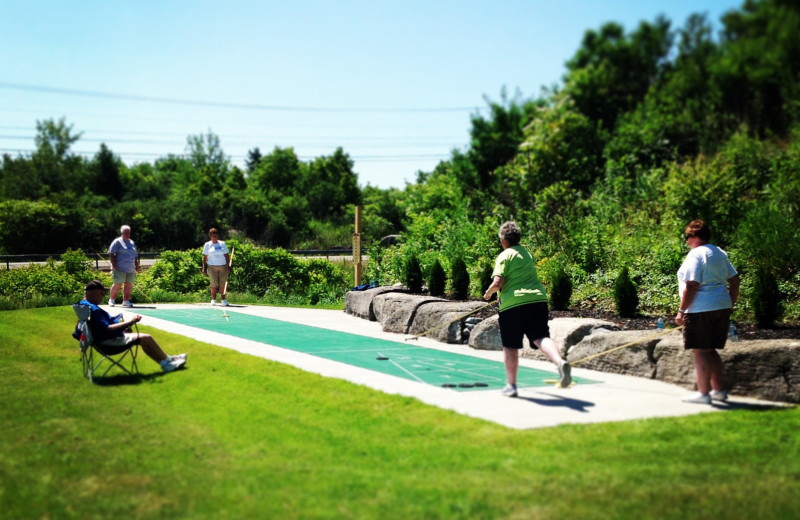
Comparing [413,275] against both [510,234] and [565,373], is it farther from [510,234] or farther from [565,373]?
[565,373]

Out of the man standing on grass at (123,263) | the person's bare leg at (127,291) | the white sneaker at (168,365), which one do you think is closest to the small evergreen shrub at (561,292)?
the white sneaker at (168,365)

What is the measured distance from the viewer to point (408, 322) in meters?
14.3

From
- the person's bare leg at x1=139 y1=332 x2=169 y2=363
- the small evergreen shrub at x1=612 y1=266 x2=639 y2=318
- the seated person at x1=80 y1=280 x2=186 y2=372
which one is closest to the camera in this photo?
the seated person at x1=80 y1=280 x2=186 y2=372

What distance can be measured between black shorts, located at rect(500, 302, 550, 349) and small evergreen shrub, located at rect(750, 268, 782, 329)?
3.26 meters

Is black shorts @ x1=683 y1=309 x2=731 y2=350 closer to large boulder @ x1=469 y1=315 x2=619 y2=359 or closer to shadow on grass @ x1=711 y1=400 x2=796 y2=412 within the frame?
shadow on grass @ x1=711 y1=400 x2=796 y2=412

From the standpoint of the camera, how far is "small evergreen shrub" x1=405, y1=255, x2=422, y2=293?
16.9 metres

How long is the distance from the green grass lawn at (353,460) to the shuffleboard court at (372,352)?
159 cm

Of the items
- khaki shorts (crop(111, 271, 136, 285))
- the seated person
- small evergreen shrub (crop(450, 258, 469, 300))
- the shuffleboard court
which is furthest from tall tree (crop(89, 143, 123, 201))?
the seated person

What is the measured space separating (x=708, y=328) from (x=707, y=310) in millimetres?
170

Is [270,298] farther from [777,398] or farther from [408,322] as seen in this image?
[777,398]

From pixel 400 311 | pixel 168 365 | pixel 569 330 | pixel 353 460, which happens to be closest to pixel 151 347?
pixel 168 365

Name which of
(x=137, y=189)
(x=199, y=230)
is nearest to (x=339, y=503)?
(x=199, y=230)

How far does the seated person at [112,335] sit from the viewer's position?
9398 mm

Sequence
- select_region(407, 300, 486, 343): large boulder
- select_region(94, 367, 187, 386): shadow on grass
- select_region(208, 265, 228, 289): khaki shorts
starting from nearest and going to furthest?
select_region(94, 367, 187, 386): shadow on grass < select_region(407, 300, 486, 343): large boulder < select_region(208, 265, 228, 289): khaki shorts
